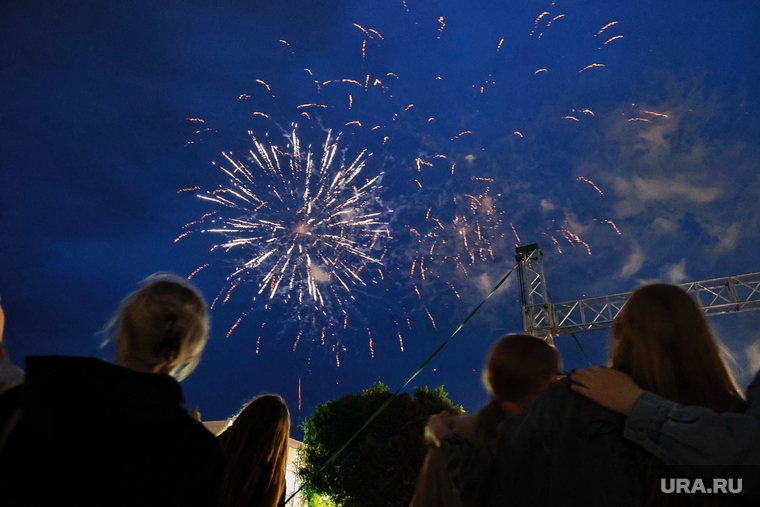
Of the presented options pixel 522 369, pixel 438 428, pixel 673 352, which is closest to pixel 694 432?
pixel 673 352

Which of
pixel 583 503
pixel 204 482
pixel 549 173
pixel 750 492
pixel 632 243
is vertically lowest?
pixel 204 482

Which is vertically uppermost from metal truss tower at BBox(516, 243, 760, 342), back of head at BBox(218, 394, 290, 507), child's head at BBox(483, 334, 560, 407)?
metal truss tower at BBox(516, 243, 760, 342)

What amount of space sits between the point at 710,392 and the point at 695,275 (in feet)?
346

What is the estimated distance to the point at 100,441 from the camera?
1591 mm

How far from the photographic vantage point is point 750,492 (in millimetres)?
1465

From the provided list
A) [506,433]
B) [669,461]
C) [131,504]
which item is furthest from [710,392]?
[131,504]

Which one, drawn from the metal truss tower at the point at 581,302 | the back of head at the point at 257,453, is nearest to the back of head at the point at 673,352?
the back of head at the point at 257,453

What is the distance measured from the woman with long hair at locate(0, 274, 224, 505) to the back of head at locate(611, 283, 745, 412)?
1673 millimetres

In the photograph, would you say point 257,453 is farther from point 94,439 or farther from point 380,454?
point 380,454

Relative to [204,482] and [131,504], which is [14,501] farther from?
[204,482]

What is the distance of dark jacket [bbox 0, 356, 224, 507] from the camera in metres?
1.52

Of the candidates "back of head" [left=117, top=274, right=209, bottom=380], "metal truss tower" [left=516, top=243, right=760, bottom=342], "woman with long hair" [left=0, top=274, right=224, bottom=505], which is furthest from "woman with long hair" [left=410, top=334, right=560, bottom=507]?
"metal truss tower" [left=516, top=243, right=760, bottom=342]

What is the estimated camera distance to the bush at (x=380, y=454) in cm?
1174

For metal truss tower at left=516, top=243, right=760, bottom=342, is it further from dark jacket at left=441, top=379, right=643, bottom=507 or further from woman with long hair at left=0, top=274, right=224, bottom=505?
woman with long hair at left=0, top=274, right=224, bottom=505
